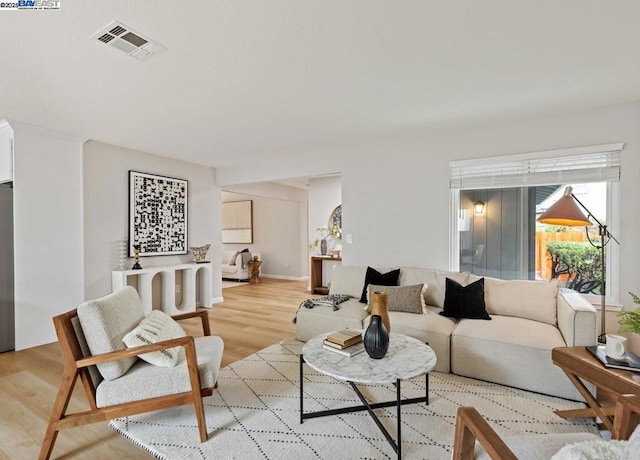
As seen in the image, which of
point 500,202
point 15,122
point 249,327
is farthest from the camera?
point 249,327

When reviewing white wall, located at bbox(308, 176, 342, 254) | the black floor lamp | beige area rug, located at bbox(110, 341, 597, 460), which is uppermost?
white wall, located at bbox(308, 176, 342, 254)

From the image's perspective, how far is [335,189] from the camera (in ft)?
21.9

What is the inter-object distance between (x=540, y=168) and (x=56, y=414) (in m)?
4.46

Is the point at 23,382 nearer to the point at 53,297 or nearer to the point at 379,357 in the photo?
the point at 53,297

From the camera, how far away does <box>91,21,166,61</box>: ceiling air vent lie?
1840 mm

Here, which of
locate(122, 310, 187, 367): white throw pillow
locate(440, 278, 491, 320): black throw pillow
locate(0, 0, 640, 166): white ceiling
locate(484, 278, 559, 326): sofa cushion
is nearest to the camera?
locate(0, 0, 640, 166): white ceiling

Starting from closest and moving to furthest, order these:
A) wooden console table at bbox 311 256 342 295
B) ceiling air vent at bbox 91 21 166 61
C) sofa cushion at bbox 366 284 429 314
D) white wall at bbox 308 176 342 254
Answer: ceiling air vent at bbox 91 21 166 61 < sofa cushion at bbox 366 284 429 314 < wooden console table at bbox 311 256 342 295 < white wall at bbox 308 176 342 254

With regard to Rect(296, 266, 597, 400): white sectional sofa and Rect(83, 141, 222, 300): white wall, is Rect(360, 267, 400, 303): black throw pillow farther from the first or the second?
Rect(83, 141, 222, 300): white wall

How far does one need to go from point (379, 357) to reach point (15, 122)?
429 centimetres

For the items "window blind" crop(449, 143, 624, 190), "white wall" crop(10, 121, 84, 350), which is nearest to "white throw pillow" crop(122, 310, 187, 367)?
"white wall" crop(10, 121, 84, 350)

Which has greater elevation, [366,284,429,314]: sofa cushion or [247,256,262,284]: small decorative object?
[366,284,429,314]: sofa cushion

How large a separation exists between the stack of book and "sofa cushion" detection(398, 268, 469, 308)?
4.77 feet

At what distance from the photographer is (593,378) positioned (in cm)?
190

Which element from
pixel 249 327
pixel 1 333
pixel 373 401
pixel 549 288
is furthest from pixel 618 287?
pixel 1 333
